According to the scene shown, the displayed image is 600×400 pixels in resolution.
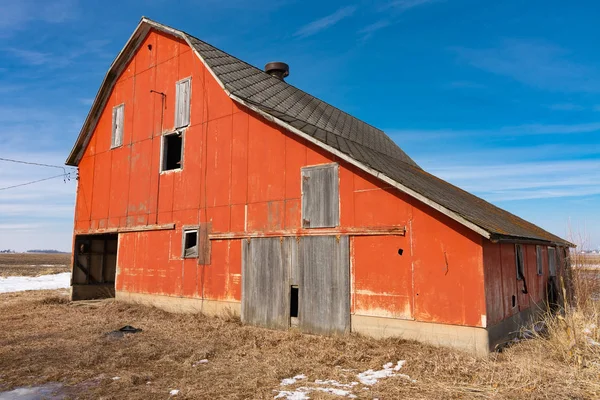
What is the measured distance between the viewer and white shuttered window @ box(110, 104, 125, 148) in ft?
55.0

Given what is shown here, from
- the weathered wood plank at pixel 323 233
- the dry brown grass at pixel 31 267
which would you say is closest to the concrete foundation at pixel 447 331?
the weathered wood plank at pixel 323 233

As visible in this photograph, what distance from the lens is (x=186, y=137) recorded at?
14.1 meters

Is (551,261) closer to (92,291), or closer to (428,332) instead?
(428,332)

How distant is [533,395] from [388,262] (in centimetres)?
393

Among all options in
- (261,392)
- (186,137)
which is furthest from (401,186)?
(186,137)

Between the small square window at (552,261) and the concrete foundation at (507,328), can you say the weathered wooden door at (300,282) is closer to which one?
the concrete foundation at (507,328)

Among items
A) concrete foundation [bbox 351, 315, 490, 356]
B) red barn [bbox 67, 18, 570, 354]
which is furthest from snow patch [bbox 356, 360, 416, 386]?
red barn [bbox 67, 18, 570, 354]

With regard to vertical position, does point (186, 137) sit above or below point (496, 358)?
above

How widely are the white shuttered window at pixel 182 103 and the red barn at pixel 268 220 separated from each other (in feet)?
0.18

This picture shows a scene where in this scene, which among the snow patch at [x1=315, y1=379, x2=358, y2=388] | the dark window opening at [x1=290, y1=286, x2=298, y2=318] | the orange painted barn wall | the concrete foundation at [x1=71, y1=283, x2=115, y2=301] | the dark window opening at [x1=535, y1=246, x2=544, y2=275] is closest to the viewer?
the snow patch at [x1=315, y1=379, x2=358, y2=388]

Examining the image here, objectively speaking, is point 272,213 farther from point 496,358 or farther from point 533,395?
point 533,395

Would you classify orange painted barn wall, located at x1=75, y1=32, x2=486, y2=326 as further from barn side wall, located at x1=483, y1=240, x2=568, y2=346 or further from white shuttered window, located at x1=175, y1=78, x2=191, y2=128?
barn side wall, located at x1=483, y1=240, x2=568, y2=346

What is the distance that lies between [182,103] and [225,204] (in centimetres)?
457

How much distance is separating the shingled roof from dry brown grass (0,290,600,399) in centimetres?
243
